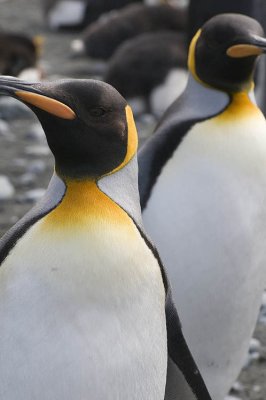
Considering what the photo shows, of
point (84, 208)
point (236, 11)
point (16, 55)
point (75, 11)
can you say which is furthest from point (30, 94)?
point (75, 11)

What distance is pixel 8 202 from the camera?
5422 mm

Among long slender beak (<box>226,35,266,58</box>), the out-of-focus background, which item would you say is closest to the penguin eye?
long slender beak (<box>226,35,266,58</box>)

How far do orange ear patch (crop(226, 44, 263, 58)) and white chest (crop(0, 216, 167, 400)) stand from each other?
3.81 ft

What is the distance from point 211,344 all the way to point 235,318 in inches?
4.2

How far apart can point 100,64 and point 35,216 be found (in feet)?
23.7

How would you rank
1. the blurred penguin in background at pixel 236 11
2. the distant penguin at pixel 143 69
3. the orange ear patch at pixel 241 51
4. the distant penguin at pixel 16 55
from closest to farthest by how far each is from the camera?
the orange ear patch at pixel 241 51
the blurred penguin in background at pixel 236 11
the distant penguin at pixel 143 69
the distant penguin at pixel 16 55

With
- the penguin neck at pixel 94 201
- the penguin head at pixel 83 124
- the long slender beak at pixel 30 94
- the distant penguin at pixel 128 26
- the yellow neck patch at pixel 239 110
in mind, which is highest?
the long slender beak at pixel 30 94

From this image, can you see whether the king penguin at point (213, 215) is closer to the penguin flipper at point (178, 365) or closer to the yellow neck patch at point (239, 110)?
the yellow neck patch at point (239, 110)

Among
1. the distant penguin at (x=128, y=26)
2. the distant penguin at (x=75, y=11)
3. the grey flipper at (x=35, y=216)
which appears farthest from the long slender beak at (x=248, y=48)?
the distant penguin at (x=75, y=11)

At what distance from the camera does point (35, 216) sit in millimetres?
2289

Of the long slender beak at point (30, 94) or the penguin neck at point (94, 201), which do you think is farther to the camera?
the penguin neck at point (94, 201)

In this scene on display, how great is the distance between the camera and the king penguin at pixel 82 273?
218 centimetres

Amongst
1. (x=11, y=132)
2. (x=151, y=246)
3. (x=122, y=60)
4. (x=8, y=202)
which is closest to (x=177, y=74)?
(x=122, y=60)

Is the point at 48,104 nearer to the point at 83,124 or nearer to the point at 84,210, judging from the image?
the point at 83,124
